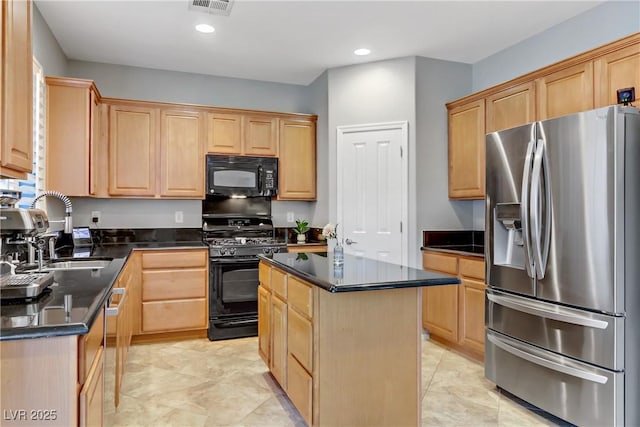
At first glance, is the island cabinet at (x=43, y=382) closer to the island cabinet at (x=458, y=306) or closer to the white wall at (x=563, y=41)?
the island cabinet at (x=458, y=306)

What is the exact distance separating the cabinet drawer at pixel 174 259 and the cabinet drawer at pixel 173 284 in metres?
0.06

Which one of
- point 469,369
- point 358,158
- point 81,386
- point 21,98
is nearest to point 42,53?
point 21,98

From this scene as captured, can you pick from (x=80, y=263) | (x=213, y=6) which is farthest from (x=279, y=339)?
(x=213, y=6)

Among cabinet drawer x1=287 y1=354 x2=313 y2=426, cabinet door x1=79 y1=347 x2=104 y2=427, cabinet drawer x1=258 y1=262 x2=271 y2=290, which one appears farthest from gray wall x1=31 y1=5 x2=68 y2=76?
cabinet drawer x1=287 y1=354 x2=313 y2=426

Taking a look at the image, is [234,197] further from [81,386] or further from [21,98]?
[81,386]

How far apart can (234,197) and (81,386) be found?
363cm

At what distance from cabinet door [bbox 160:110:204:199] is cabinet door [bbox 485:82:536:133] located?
2808 mm

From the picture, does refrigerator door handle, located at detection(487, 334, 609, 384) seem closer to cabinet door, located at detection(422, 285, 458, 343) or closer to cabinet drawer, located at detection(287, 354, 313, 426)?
cabinet door, located at detection(422, 285, 458, 343)

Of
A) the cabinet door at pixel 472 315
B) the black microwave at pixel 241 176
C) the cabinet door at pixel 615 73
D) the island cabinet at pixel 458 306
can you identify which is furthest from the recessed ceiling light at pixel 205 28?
the cabinet door at pixel 472 315

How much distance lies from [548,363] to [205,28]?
349cm

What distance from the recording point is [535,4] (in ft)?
10.3

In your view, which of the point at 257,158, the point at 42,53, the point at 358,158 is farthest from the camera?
the point at 257,158

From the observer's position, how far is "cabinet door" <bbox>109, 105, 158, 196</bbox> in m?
4.15

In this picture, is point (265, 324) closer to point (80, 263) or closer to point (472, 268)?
point (80, 263)
